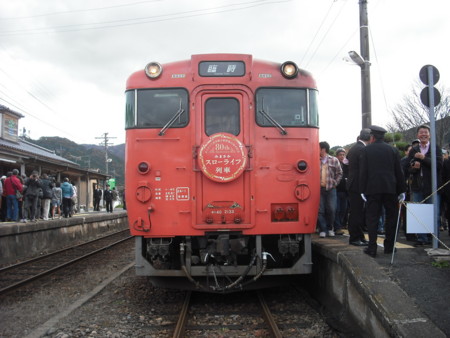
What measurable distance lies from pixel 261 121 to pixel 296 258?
77.0 inches

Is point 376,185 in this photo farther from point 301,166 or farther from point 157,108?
point 157,108

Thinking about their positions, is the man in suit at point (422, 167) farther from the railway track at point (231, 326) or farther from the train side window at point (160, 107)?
the train side window at point (160, 107)

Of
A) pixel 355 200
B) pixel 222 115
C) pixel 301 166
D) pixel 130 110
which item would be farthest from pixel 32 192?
pixel 355 200

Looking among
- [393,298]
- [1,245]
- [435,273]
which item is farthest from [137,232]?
[1,245]

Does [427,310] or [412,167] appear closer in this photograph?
[427,310]

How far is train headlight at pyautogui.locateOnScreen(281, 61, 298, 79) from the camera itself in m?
6.08

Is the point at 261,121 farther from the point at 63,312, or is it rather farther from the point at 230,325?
the point at 63,312

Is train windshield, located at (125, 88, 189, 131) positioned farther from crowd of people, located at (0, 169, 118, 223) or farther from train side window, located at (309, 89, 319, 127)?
crowd of people, located at (0, 169, 118, 223)

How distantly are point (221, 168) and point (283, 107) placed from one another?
1.26 metres

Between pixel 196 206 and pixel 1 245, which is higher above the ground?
pixel 196 206

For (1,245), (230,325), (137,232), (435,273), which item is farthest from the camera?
(1,245)

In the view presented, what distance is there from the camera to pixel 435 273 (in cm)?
484

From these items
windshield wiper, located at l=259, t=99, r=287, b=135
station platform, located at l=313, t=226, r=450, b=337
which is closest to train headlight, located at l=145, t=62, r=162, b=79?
windshield wiper, located at l=259, t=99, r=287, b=135

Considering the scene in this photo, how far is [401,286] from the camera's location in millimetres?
4512
